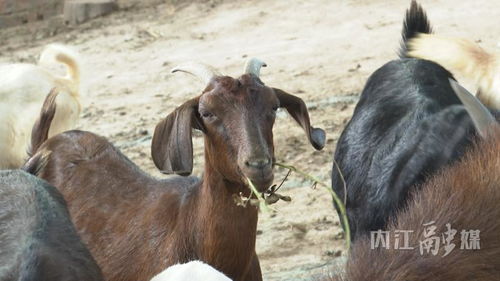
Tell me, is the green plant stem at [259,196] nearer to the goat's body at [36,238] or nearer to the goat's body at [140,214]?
the goat's body at [140,214]

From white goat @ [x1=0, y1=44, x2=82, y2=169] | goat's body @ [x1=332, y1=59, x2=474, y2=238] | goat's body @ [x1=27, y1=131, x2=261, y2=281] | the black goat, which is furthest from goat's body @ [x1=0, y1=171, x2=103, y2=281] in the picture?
white goat @ [x1=0, y1=44, x2=82, y2=169]

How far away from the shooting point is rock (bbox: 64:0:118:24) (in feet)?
44.1

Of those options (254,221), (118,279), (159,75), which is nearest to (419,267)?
(254,221)

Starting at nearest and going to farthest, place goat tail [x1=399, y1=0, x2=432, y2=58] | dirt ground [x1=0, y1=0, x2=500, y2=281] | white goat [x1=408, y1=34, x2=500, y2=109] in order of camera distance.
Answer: white goat [x1=408, y1=34, x2=500, y2=109] < goat tail [x1=399, y1=0, x2=432, y2=58] < dirt ground [x1=0, y1=0, x2=500, y2=281]

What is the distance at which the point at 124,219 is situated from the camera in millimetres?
5336

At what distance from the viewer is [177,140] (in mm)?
4699

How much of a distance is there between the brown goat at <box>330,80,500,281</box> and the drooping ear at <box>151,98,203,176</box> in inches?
43.5

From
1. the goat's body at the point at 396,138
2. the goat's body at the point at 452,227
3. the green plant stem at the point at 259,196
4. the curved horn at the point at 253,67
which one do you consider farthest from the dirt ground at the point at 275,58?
the goat's body at the point at 452,227

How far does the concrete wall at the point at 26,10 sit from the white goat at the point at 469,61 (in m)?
8.46

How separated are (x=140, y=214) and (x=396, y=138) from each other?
4.82 ft

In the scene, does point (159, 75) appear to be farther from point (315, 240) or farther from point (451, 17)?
point (315, 240)

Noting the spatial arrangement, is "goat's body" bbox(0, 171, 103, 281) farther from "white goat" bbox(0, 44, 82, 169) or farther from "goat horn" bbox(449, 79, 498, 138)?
"white goat" bbox(0, 44, 82, 169)

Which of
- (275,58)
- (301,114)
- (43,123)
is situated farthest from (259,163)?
(275,58)

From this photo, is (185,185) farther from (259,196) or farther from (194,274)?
(194,274)
